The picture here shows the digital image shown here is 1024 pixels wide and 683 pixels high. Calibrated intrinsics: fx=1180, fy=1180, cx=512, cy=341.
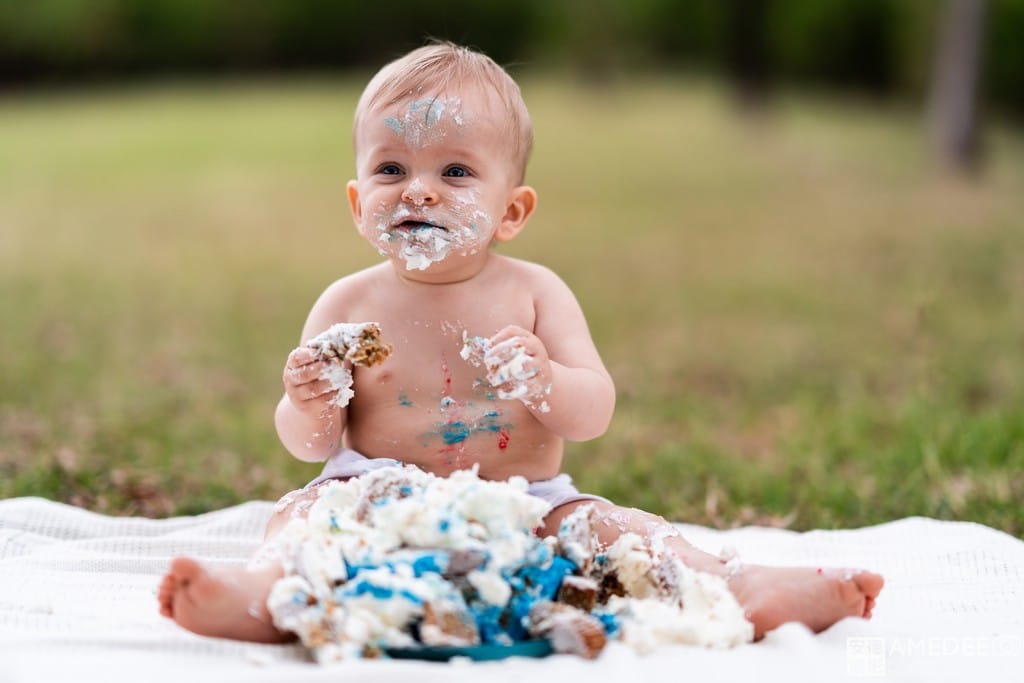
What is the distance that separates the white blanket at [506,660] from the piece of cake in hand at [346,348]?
544 mm

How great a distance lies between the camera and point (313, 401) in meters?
2.31

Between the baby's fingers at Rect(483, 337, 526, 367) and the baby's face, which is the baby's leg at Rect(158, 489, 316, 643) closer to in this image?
the baby's fingers at Rect(483, 337, 526, 367)

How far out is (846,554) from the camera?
2.71 m

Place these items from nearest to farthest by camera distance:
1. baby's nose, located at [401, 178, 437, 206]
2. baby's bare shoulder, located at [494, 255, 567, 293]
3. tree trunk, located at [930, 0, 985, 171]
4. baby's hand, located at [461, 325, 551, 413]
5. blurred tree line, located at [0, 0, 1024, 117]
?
baby's hand, located at [461, 325, 551, 413], baby's nose, located at [401, 178, 437, 206], baby's bare shoulder, located at [494, 255, 567, 293], tree trunk, located at [930, 0, 985, 171], blurred tree line, located at [0, 0, 1024, 117]

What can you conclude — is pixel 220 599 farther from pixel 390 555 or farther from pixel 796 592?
pixel 796 592

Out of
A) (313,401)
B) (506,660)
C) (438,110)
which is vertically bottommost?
(506,660)

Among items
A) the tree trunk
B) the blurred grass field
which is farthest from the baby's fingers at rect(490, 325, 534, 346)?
the tree trunk

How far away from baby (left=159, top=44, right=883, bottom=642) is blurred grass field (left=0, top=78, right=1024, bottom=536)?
0.86m

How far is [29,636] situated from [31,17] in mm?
18020

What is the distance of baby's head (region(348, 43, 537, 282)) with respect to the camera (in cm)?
233

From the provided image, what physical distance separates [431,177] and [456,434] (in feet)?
1.72

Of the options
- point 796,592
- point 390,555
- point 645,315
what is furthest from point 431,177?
point 645,315

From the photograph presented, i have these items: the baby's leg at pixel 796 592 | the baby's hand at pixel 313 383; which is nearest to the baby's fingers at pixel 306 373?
the baby's hand at pixel 313 383

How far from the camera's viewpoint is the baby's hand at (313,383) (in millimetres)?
2250
